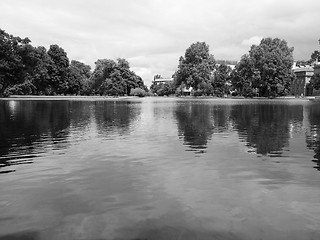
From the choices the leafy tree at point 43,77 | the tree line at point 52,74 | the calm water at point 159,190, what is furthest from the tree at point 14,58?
the calm water at point 159,190

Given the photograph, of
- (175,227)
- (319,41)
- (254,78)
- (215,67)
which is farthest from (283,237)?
(215,67)

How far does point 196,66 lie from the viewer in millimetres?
126125

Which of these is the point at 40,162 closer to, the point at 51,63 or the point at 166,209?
the point at 166,209

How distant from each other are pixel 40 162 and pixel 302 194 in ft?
29.6

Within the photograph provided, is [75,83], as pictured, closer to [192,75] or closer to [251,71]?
[192,75]

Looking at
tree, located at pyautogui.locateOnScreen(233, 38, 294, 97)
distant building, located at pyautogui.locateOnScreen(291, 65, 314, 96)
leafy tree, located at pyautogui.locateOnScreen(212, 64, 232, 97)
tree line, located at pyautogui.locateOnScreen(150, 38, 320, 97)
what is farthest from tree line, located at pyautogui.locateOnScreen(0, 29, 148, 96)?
distant building, located at pyautogui.locateOnScreen(291, 65, 314, 96)

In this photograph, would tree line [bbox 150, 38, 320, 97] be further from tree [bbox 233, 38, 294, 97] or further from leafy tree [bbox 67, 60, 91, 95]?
leafy tree [bbox 67, 60, 91, 95]

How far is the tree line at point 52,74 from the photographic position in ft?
232

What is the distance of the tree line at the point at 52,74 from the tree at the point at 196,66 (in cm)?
1915

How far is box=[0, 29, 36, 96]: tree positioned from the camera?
68375mm

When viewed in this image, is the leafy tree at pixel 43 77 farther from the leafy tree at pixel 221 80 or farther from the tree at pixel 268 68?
the leafy tree at pixel 221 80

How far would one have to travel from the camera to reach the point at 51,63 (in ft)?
369

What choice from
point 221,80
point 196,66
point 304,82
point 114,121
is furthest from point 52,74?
point 304,82

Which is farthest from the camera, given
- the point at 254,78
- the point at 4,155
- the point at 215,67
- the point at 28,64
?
the point at 215,67
